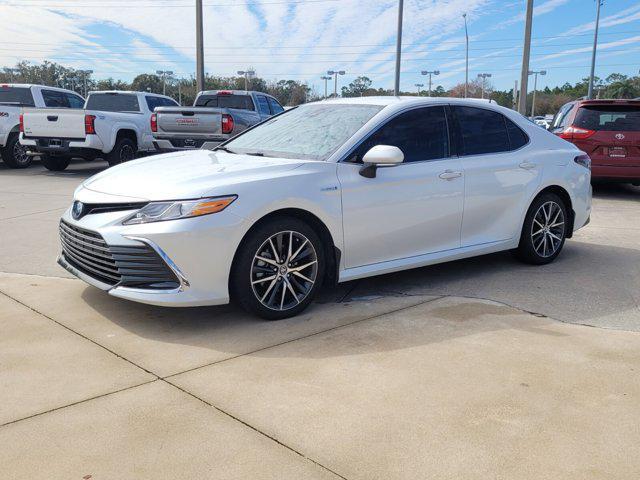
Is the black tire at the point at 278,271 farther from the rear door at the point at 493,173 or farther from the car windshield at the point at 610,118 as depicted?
the car windshield at the point at 610,118

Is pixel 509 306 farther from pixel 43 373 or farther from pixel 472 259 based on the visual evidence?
pixel 43 373

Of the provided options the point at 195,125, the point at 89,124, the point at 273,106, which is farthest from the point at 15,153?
the point at 273,106

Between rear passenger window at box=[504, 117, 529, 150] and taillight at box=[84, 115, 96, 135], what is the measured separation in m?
9.84

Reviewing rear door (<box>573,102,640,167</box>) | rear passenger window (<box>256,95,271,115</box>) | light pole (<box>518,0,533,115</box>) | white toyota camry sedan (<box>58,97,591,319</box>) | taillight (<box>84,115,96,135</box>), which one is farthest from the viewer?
light pole (<box>518,0,533,115</box>)

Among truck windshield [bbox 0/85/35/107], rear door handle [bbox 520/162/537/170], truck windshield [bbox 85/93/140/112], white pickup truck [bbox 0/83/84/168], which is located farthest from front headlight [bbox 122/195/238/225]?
truck windshield [bbox 0/85/35/107]

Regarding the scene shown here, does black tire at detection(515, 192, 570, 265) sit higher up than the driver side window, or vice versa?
the driver side window

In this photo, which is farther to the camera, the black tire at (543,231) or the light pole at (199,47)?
the light pole at (199,47)

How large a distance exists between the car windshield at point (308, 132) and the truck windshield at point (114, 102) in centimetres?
1024

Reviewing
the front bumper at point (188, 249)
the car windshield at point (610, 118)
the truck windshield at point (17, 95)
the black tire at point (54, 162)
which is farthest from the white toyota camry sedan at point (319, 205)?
the truck windshield at point (17, 95)

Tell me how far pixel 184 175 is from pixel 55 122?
33.4 ft

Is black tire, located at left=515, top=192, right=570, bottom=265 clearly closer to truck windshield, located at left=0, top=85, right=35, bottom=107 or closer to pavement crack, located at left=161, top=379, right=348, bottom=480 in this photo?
pavement crack, located at left=161, top=379, right=348, bottom=480

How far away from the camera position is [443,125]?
5.46 meters

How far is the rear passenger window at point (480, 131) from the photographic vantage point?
18.3ft

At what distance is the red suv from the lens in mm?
10711
